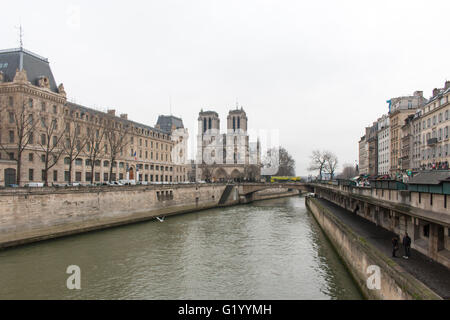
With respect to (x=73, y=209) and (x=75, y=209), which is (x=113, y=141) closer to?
(x=75, y=209)

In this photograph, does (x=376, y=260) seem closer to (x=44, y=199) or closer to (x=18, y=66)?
(x=44, y=199)

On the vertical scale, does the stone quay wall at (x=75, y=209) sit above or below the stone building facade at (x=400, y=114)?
below

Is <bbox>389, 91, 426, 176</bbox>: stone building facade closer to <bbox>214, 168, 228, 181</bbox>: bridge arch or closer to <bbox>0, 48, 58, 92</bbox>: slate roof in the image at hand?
<bbox>0, 48, 58, 92</bbox>: slate roof

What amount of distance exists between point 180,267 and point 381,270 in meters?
11.9

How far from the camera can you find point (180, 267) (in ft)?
64.7

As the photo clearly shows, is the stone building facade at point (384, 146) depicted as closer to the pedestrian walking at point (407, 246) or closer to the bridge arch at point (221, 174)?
the pedestrian walking at point (407, 246)

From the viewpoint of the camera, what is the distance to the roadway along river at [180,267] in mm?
15586

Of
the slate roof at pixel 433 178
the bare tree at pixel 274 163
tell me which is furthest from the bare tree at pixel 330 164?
the slate roof at pixel 433 178

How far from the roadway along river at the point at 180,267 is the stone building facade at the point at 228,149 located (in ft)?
270

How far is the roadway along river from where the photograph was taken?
51.1ft

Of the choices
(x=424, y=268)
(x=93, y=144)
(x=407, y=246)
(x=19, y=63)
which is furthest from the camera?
(x=93, y=144)

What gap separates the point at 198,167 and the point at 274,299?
97.1 meters

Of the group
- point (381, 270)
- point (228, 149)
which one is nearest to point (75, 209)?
point (381, 270)
